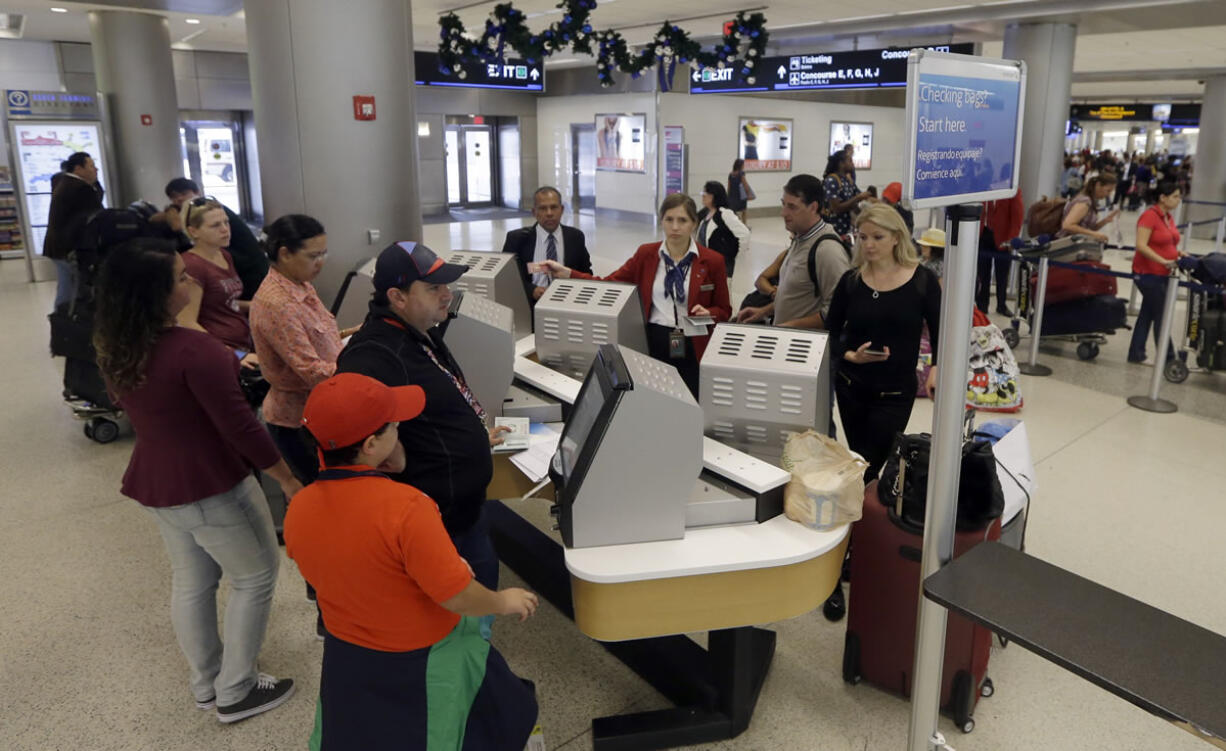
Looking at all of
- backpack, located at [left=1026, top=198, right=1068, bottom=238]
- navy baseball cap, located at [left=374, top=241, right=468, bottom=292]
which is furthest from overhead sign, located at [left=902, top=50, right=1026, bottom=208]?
backpack, located at [left=1026, top=198, right=1068, bottom=238]

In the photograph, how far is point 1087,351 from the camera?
6.99 m

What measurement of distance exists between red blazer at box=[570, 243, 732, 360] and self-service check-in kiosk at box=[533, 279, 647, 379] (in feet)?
1.93

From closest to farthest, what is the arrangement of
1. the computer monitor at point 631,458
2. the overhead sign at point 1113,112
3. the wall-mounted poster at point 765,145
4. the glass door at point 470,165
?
1. the computer monitor at point 631,458
2. the wall-mounted poster at point 765,145
3. the glass door at point 470,165
4. the overhead sign at point 1113,112

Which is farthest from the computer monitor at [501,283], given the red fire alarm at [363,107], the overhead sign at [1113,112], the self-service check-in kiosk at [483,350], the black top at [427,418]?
the overhead sign at [1113,112]

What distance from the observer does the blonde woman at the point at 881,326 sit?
3.11 metres

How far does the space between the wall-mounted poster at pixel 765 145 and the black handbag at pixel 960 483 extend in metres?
16.5

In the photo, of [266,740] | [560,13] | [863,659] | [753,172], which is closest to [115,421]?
[266,740]

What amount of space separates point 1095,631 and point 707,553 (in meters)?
0.83

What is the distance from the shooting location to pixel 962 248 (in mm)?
1740

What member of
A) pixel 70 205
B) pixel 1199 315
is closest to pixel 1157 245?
pixel 1199 315

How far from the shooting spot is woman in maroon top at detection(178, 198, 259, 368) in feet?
12.3

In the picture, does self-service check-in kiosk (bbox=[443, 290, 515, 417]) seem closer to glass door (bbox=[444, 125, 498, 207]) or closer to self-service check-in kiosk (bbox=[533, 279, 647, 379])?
self-service check-in kiosk (bbox=[533, 279, 647, 379])

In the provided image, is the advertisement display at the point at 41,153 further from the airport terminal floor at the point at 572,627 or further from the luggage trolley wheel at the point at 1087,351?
the luggage trolley wheel at the point at 1087,351

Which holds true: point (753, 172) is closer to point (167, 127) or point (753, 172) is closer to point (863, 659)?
point (167, 127)
